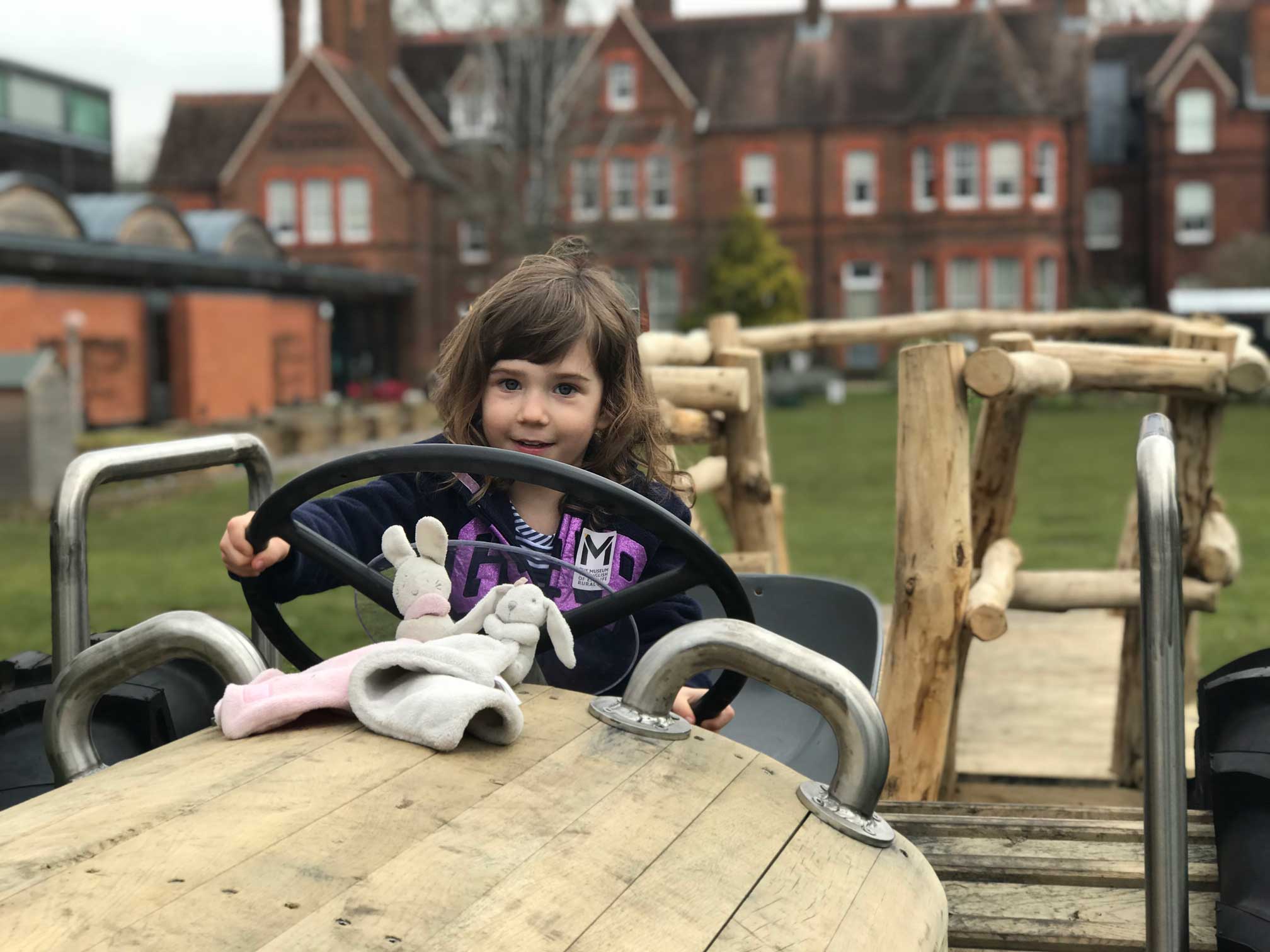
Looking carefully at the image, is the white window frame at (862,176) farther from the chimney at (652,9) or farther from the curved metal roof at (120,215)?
the curved metal roof at (120,215)

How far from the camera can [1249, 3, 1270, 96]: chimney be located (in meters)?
40.3

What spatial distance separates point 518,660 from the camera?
1.99 meters

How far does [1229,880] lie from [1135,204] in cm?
4266

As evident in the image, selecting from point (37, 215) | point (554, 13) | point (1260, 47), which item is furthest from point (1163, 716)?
point (1260, 47)

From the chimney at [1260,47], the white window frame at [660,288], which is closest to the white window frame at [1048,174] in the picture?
the chimney at [1260,47]

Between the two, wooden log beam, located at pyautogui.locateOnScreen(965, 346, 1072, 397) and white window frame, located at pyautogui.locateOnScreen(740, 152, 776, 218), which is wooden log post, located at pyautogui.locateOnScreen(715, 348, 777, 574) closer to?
wooden log beam, located at pyautogui.locateOnScreen(965, 346, 1072, 397)

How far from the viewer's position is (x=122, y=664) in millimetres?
1984

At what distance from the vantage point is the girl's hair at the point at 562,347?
270 centimetres

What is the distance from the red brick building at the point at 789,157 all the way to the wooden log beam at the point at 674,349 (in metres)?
31.9

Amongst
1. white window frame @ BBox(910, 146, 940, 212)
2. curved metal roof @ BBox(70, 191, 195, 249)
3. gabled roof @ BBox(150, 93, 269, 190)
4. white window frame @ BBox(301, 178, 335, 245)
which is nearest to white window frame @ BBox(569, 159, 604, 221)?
white window frame @ BBox(301, 178, 335, 245)

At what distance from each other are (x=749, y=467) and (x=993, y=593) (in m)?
1.69

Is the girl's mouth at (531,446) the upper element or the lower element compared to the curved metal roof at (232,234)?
lower

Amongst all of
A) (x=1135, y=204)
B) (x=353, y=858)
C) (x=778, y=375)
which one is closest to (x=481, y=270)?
(x=778, y=375)

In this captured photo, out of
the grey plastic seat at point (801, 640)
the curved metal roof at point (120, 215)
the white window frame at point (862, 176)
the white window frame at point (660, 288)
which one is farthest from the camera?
the white window frame at point (862, 176)
